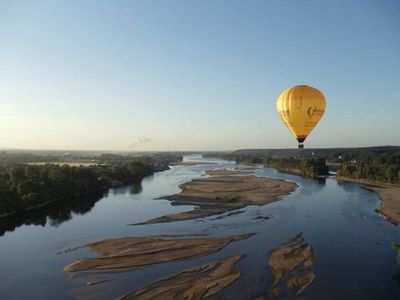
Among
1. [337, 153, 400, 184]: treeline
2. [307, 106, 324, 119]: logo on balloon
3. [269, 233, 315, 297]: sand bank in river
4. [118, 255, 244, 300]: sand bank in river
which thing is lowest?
[118, 255, 244, 300]: sand bank in river

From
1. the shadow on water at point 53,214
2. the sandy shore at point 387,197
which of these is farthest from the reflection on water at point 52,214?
the sandy shore at point 387,197

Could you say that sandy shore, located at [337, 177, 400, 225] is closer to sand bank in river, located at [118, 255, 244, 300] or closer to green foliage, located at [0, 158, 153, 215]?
sand bank in river, located at [118, 255, 244, 300]

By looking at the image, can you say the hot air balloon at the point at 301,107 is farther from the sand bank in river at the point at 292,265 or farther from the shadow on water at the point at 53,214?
the shadow on water at the point at 53,214

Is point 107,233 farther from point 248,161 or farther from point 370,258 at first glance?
point 248,161

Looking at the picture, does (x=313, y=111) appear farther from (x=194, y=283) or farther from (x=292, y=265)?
(x=194, y=283)

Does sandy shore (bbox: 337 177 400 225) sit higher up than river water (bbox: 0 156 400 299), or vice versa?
sandy shore (bbox: 337 177 400 225)

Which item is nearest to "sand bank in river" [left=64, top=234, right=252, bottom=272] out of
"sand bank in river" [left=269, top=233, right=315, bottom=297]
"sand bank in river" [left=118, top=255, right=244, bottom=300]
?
"sand bank in river" [left=118, top=255, right=244, bottom=300]

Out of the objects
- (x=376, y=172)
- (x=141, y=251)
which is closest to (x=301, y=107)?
(x=141, y=251)
